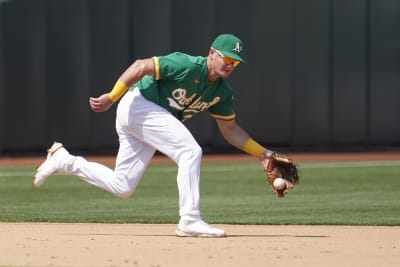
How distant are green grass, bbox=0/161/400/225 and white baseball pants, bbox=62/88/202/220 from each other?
1765 millimetres

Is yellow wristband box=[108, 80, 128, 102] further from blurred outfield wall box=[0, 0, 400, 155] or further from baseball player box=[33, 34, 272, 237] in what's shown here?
blurred outfield wall box=[0, 0, 400, 155]

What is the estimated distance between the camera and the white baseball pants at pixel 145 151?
7.84 metres

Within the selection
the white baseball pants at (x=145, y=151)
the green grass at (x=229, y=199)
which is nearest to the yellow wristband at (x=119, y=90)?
the white baseball pants at (x=145, y=151)

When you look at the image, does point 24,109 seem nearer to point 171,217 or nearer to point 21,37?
point 21,37

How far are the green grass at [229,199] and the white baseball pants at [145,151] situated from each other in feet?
5.79

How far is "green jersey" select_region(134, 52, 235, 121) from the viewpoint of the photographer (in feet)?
25.6

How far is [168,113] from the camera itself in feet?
26.3

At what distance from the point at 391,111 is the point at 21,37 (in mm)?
7017

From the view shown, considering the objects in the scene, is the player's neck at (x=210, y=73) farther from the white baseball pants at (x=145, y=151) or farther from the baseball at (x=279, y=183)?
the baseball at (x=279, y=183)

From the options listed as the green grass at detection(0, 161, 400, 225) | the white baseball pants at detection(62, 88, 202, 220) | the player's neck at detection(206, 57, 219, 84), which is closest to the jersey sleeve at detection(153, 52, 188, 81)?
the player's neck at detection(206, 57, 219, 84)

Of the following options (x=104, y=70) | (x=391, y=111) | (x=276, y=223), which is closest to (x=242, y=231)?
(x=276, y=223)

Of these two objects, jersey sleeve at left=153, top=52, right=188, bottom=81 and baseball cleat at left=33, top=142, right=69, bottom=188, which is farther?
baseball cleat at left=33, top=142, right=69, bottom=188

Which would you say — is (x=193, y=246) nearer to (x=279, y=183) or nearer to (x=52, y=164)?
(x=279, y=183)

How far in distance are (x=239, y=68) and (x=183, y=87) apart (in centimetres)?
1214
